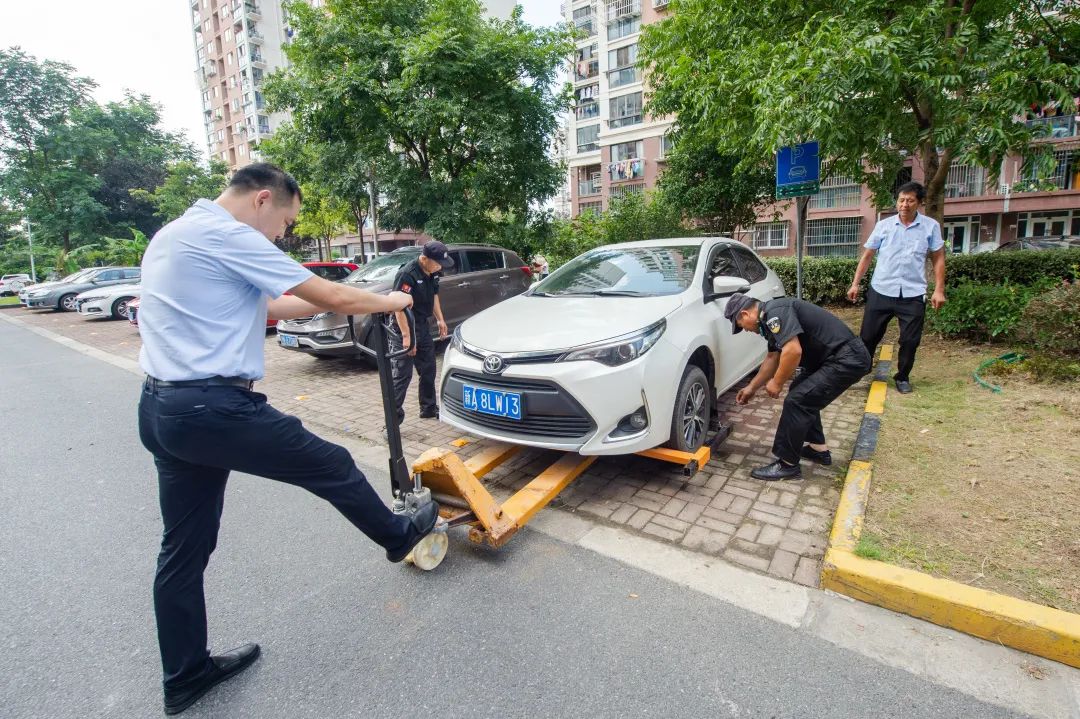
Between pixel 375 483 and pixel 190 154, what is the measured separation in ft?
141

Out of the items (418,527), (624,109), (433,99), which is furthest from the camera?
(624,109)

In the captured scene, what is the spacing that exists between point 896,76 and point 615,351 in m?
4.36

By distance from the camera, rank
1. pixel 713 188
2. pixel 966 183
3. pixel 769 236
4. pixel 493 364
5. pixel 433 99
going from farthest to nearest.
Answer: pixel 769 236
pixel 966 183
pixel 713 188
pixel 433 99
pixel 493 364

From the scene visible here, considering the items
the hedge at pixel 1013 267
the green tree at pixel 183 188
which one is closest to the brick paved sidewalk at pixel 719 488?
the hedge at pixel 1013 267

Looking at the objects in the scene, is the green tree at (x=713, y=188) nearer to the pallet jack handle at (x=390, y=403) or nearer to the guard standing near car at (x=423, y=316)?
the guard standing near car at (x=423, y=316)

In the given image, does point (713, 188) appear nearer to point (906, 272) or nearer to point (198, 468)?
point (906, 272)

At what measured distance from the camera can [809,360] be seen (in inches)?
140

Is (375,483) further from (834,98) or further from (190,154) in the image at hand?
(190,154)

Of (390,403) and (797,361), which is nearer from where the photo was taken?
(390,403)

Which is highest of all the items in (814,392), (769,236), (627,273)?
(769,236)

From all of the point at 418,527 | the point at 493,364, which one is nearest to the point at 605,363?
the point at 493,364

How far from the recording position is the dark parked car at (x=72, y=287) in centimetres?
1850

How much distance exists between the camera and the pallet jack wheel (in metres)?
2.65

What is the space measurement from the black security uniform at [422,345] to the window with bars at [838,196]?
2976 centimetres
